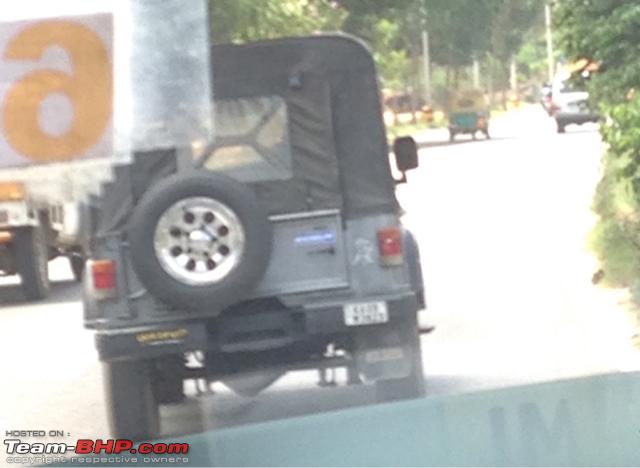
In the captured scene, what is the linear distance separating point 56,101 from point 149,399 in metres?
2.36

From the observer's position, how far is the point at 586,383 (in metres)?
5.84

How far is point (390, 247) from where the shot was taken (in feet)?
30.0

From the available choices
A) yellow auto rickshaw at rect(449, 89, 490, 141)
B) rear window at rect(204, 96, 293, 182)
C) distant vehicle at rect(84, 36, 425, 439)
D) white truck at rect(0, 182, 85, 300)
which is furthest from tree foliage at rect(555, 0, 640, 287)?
yellow auto rickshaw at rect(449, 89, 490, 141)

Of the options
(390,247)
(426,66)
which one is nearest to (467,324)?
(390,247)

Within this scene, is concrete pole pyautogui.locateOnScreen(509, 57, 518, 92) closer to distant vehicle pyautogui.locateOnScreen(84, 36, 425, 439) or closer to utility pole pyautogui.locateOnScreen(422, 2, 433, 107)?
utility pole pyautogui.locateOnScreen(422, 2, 433, 107)

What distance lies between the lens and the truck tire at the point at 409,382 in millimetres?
9227

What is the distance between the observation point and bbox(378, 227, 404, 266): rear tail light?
9141 millimetres

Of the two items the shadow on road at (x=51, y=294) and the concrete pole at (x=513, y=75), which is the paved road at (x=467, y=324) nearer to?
the shadow on road at (x=51, y=294)

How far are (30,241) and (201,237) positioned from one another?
373 inches

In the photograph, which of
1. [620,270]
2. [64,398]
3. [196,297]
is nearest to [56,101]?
[196,297]

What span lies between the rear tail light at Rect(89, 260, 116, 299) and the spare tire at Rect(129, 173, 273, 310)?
0.48 meters

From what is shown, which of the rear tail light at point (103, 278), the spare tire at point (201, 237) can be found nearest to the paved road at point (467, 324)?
the rear tail light at point (103, 278)

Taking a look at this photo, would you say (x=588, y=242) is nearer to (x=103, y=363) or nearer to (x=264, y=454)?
(x=103, y=363)

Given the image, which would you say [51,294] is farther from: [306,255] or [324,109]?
[306,255]
